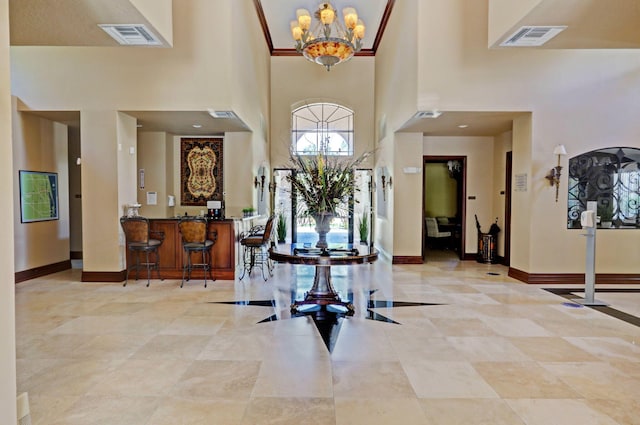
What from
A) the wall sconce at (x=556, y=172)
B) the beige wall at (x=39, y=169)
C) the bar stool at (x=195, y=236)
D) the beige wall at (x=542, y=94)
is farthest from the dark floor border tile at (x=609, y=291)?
the beige wall at (x=39, y=169)

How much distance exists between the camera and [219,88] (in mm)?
5816

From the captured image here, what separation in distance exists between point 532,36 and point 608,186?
330 centimetres

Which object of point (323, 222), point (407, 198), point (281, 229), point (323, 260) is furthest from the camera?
point (281, 229)

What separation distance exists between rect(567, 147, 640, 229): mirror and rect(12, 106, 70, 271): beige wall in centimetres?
856

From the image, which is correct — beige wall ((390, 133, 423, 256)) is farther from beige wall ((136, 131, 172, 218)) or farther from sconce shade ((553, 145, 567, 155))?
beige wall ((136, 131, 172, 218))

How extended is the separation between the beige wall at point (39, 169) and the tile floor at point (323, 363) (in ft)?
5.17

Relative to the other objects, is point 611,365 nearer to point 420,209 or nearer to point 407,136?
point 420,209

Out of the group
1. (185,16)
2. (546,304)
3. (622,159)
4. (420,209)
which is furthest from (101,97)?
(622,159)

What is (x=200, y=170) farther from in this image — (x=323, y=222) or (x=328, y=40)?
(x=323, y=222)

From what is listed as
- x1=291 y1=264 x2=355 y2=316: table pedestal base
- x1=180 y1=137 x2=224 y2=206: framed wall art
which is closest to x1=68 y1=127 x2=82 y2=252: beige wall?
x1=180 y1=137 x2=224 y2=206: framed wall art

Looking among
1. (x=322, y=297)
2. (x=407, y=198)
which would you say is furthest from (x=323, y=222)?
(x=407, y=198)

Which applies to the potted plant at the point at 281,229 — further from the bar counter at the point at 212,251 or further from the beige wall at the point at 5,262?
the beige wall at the point at 5,262

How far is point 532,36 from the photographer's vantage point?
13.4ft

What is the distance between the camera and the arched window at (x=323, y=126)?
10.5 metres
